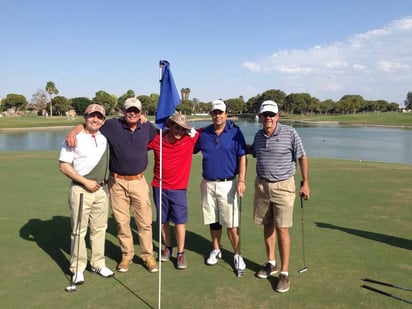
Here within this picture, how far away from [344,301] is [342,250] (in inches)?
60.2

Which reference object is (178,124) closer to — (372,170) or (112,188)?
(112,188)

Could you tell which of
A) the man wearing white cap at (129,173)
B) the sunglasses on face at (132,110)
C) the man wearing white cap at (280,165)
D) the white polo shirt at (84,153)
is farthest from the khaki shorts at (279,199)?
the white polo shirt at (84,153)

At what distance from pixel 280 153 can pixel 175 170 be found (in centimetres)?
142

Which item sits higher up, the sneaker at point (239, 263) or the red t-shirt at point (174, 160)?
the red t-shirt at point (174, 160)

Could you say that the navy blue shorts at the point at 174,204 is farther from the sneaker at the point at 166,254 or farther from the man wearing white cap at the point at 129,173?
the sneaker at the point at 166,254

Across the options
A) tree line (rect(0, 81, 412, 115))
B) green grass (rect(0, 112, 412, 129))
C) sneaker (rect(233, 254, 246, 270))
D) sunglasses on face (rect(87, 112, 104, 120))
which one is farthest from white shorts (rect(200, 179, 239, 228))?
tree line (rect(0, 81, 412, 115))

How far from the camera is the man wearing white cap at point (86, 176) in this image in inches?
170

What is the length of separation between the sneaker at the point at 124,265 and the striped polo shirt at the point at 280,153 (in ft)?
6.94

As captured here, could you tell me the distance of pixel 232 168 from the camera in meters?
4.87

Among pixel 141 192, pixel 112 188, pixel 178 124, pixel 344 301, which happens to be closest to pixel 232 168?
pixel 178 124

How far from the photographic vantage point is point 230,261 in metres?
5.08

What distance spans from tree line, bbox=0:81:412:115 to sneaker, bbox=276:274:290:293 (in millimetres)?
80737

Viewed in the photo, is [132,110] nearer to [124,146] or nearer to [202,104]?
[124,146]

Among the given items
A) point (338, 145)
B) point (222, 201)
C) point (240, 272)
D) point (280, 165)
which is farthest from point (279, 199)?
point (338, 145)
